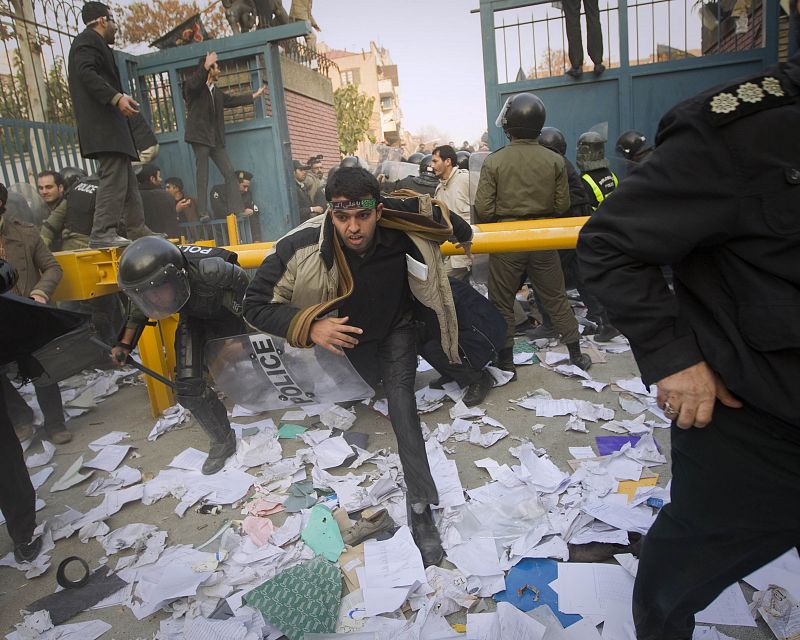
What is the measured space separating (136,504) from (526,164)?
12.0ft

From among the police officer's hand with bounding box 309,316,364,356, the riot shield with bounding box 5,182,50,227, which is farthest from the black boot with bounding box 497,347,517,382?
the riot shield with bounding box 5,182,50,227

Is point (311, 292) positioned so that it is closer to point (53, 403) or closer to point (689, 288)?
point (689, 288)

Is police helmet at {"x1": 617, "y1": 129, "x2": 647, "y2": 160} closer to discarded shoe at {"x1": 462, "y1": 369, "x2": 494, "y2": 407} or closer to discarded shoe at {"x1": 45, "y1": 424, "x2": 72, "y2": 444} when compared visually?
discarded shoe at {"x1": 462, "y1": 369, "x2": 494, "y2": 407}

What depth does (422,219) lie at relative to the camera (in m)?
3.18

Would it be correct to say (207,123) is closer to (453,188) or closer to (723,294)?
(453,188)

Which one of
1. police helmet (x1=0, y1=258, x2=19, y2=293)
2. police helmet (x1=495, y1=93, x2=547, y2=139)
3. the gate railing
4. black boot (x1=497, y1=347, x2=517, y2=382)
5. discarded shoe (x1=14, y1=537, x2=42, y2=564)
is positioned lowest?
discarded shoe (x1=14, y1=537, x2=42, y2=564)

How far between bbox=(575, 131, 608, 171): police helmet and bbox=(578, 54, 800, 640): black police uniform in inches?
177

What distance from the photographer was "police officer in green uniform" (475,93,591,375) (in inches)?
184

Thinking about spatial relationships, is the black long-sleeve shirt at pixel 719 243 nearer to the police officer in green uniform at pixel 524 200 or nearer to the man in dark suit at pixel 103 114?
the police officer in green uniform at pixel 524 200

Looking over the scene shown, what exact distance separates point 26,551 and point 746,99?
3.62 metres

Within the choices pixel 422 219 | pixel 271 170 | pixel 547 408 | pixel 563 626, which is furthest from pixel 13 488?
pixel 271 170

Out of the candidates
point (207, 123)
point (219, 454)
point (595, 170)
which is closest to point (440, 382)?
point (219, 454)

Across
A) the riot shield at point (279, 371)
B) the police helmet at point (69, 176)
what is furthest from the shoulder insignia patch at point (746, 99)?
the police helmet at point (69, 176)

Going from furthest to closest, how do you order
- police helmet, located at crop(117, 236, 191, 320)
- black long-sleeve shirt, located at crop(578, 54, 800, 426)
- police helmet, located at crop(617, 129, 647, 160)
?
1. police helmet, located at crop(617, 129, 647, 160)
2. police helmet, located at crop(117, 236, 191, 320)
3. black long-sleeve shirt, located at crop(578, 54, 800, 426)
